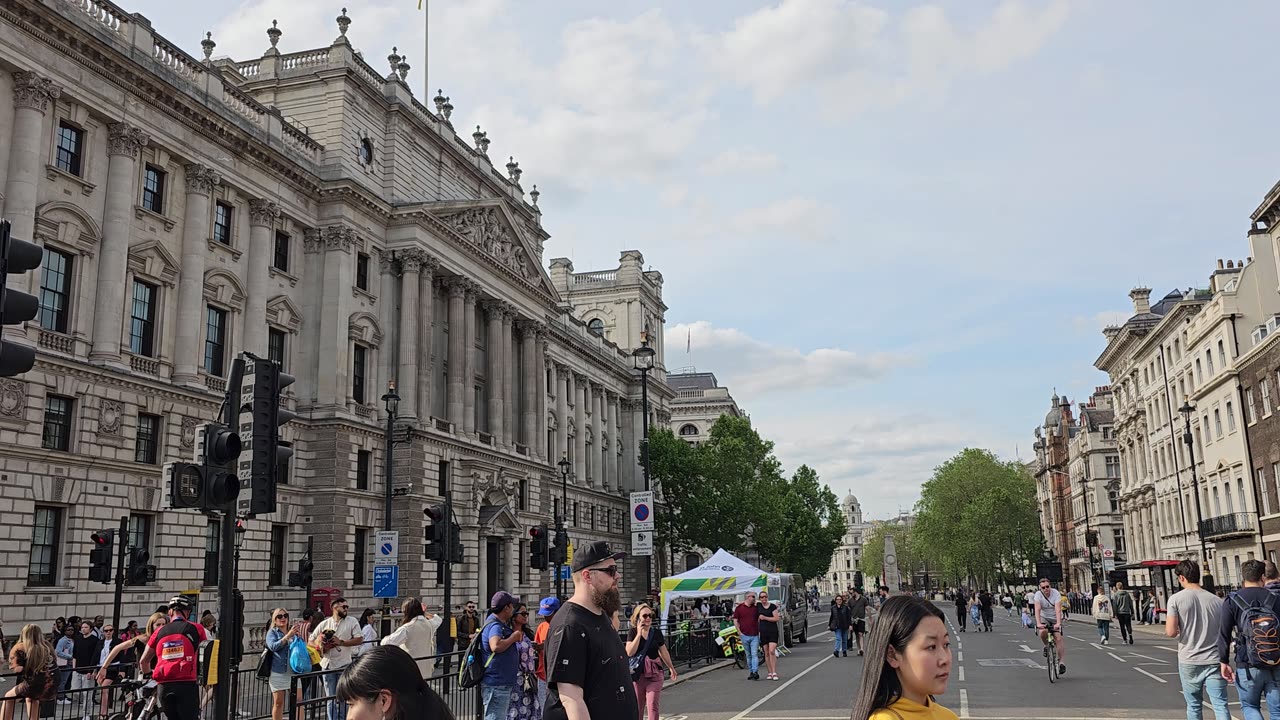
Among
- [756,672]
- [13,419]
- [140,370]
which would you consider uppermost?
[140,370]

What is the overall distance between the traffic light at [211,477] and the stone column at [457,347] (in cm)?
3555

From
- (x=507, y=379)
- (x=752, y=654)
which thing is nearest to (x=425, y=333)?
(x=507, y=379)

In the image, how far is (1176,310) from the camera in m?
54.6

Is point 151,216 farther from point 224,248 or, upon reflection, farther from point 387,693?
point 387,693

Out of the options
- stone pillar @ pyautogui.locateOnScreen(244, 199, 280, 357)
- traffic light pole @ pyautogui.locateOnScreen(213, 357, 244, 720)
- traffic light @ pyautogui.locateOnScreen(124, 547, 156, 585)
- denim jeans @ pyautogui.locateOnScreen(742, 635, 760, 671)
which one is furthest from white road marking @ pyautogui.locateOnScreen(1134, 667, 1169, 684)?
stone pillar @ pyautogui.locateOnScreen(244, 199, 280, 357)

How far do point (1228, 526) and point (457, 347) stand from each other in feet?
122

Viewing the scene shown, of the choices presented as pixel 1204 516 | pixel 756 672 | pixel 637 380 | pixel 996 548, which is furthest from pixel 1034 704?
pixel 996 548

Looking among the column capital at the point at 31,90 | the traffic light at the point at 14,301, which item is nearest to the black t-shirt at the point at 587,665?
the traffic light at the point at 14,301

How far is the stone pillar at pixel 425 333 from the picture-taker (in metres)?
42.9

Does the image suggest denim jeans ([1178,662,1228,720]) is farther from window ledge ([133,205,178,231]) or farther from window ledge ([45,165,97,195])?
window ledge ([133,205,178,231])

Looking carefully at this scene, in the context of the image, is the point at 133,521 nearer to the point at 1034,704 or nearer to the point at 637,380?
the point at 1034,704

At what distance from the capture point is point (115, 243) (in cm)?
2925

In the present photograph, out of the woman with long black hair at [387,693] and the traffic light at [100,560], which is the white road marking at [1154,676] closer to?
the woman with long black hair at [387,693]

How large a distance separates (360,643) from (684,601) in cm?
3361
